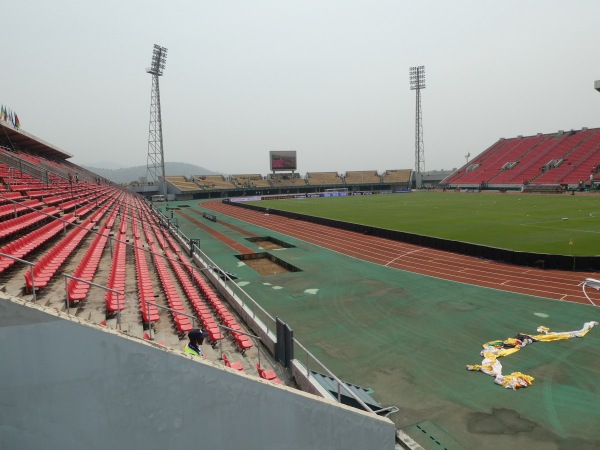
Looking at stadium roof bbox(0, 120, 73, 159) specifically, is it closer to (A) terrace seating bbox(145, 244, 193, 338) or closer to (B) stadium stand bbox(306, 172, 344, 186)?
(A) terrace seating bbox(145, 244, 193, 338)

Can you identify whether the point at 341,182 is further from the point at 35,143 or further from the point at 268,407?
the point at 268,407

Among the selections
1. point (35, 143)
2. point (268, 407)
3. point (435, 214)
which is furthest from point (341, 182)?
point (268, 407)

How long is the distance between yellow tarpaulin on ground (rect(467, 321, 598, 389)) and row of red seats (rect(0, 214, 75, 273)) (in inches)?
439

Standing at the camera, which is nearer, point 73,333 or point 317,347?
point 73,333

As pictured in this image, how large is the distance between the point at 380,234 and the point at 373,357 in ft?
68.7

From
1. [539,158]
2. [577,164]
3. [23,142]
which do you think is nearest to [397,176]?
[539,158]

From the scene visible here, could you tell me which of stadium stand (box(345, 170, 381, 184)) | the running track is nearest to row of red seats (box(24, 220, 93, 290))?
the running track

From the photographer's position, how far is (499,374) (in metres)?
9.59

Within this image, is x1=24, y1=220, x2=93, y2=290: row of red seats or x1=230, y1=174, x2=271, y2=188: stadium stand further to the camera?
x1=230, y1=174, x2=271, y2=188: stadium stand

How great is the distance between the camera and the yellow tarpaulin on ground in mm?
9267

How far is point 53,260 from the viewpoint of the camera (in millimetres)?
10344

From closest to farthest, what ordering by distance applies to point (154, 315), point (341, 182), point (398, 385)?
point (154, 315), point (398, 385), point (341, 182)

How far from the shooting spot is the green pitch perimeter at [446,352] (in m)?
7.73

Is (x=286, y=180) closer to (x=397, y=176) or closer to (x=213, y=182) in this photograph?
(x=213, y=182)
